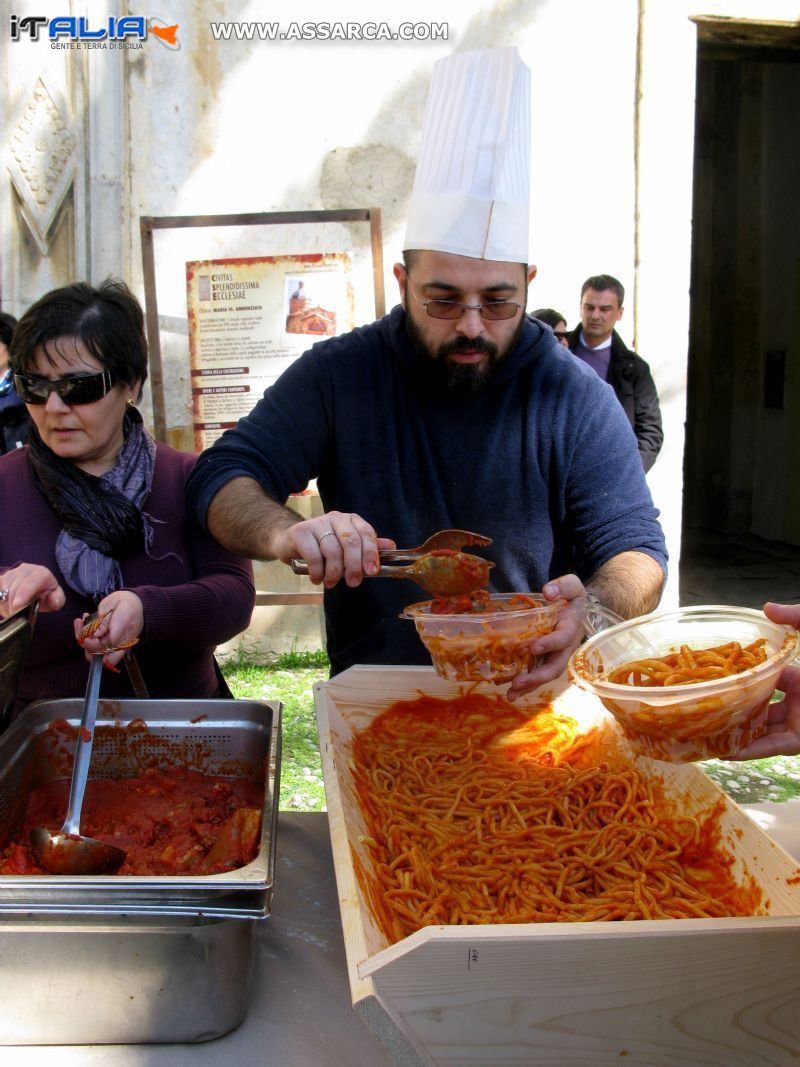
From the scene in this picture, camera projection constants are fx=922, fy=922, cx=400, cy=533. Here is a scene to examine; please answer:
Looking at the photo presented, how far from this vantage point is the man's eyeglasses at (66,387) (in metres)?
2.35

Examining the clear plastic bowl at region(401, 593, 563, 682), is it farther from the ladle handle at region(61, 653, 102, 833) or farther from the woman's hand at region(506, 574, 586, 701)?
the ladle handle at region(61, 653, 102, 833)

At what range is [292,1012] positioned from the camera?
1431 mm

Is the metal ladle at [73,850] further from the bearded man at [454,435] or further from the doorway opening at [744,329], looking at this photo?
the doorway opening at [744,329]

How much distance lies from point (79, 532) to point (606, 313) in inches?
143

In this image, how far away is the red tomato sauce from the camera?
1.52 metres

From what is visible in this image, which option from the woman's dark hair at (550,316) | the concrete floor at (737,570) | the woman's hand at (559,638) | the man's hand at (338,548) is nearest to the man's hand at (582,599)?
the woman's hand at (559,638)

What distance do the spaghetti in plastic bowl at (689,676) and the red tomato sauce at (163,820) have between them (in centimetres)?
63

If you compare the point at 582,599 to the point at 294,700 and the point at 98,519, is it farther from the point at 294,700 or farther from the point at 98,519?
the point at 294,700

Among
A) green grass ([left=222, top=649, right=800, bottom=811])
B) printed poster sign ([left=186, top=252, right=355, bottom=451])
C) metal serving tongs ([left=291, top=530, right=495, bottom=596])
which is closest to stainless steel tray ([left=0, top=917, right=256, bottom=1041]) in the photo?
metal serving tongs ([left=291, top=530, right=495, bottom=596])

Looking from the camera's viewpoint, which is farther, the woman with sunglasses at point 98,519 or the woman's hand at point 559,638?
the woman with sunglasses at point 98,519

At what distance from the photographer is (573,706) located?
2172 mm

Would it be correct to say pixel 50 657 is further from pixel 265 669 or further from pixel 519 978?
pixel 265 669

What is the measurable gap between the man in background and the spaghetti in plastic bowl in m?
3.73
